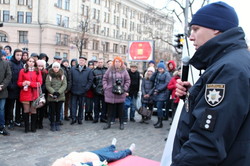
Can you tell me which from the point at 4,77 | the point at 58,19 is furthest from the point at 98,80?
the point at 58,19

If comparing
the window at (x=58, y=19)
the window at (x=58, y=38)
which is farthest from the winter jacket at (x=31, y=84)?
the window at (x=58, y=19)

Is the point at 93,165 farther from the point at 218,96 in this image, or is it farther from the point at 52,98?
the point at 52,98

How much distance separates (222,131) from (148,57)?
14.0 meters

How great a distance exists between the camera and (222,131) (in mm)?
1329

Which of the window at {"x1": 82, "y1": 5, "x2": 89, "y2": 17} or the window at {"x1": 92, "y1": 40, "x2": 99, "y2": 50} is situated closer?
the window at {"x1": 82, "y1": 5, "x2": 89, "y2": 17}

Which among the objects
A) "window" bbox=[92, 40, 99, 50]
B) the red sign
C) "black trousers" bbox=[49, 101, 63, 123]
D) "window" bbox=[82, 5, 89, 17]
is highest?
"window" bbox=[82, 5, 89, 17]

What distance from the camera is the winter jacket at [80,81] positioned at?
8375 millimetres

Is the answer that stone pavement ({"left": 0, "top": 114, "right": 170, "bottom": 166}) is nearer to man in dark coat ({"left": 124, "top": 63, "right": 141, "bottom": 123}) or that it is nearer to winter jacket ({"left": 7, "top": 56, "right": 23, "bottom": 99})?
man in dark coat ({"left": 124, "top": 63, "right": 141, "bottom": 123})

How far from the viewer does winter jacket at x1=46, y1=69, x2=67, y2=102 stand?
7.37 meters

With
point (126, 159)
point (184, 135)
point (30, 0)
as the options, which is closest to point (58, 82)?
point (126, 159)

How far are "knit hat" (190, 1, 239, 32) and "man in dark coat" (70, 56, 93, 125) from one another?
7.05 meters

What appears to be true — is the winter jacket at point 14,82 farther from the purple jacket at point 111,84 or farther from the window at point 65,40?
the window at point 65,40

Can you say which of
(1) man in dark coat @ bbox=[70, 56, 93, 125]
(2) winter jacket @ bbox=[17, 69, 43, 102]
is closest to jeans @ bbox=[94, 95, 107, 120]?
(1) man in dark coat @ bbox=[70, 56, 93, 125]

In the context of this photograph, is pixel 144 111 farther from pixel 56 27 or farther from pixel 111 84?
pixel 56 27
